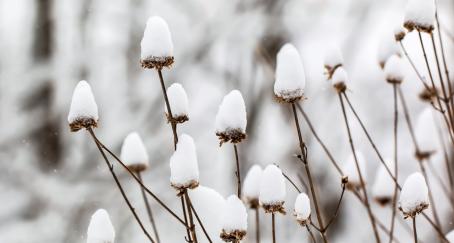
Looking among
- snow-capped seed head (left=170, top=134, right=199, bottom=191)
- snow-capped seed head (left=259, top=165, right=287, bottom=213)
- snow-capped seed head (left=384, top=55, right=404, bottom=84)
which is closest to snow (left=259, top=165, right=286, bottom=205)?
snow-capped seed head (left=259, top=165, right=287, bottom=213)

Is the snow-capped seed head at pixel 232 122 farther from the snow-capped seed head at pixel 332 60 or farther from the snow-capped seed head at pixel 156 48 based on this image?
the snow-capped seed head at pixel 332 60

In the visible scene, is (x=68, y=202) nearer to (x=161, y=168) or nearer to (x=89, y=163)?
(x=89, y=163)

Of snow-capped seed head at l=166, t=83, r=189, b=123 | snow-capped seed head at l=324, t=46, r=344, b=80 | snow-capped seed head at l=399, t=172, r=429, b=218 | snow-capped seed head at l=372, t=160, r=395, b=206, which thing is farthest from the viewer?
snow-capped seed head at l=372, t=160, r=395, b=206

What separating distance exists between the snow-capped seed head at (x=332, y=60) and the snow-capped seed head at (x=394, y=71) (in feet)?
0.40

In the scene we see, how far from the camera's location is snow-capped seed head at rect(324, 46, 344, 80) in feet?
4.65

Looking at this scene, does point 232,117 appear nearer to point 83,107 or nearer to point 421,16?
point 83,107

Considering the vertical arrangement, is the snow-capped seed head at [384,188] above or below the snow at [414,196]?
above

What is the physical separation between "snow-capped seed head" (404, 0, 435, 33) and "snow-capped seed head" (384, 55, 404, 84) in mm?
269

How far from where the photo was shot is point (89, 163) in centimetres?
550

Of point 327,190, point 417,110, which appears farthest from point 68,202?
point 417,110

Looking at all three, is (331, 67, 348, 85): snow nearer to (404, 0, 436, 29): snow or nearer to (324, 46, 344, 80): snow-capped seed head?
(324, 46, 344, 80): snow-capped seed head

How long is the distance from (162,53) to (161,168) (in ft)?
16.3

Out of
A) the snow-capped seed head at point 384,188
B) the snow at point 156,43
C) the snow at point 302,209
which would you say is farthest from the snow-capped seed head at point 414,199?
the snow-capped seed head at point 384,188

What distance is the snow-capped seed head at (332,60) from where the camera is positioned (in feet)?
4.65
